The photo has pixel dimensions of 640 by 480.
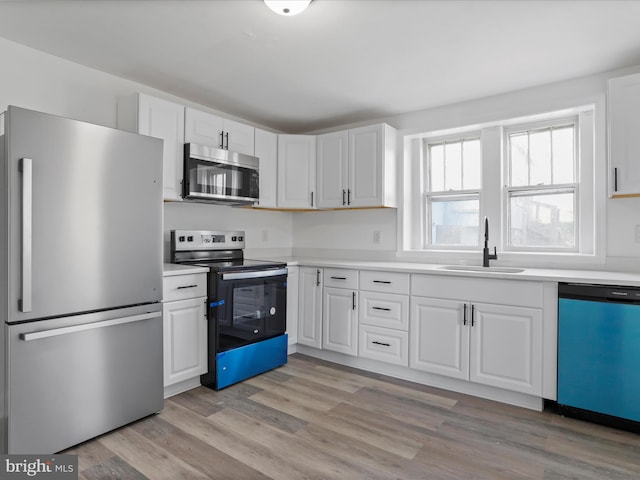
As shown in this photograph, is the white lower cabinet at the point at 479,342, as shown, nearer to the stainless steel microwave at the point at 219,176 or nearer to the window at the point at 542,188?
the window at the point at 542,188

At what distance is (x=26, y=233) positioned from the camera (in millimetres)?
1775

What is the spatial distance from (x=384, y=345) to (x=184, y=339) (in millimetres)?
1570

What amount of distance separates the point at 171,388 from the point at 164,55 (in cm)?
231

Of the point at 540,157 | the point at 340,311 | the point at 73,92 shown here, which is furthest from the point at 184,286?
the point at 540,157

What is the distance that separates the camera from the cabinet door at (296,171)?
12.5ft

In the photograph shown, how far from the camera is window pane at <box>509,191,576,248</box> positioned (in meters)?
3.01

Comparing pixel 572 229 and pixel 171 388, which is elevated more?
pixel 572 229

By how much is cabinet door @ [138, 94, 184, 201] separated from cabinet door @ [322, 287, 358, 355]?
61.4 inches

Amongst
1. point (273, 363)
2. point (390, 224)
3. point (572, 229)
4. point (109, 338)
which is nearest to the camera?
point (109, 338)

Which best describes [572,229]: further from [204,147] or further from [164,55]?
[164,55]

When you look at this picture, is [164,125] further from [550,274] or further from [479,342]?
[550,274]

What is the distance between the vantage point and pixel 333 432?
2205mm

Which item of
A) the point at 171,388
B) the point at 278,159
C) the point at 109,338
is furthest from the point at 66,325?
the point at 278,159

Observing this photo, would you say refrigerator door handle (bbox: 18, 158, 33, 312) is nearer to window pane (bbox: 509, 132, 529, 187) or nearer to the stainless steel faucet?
the stainless steel faucet
